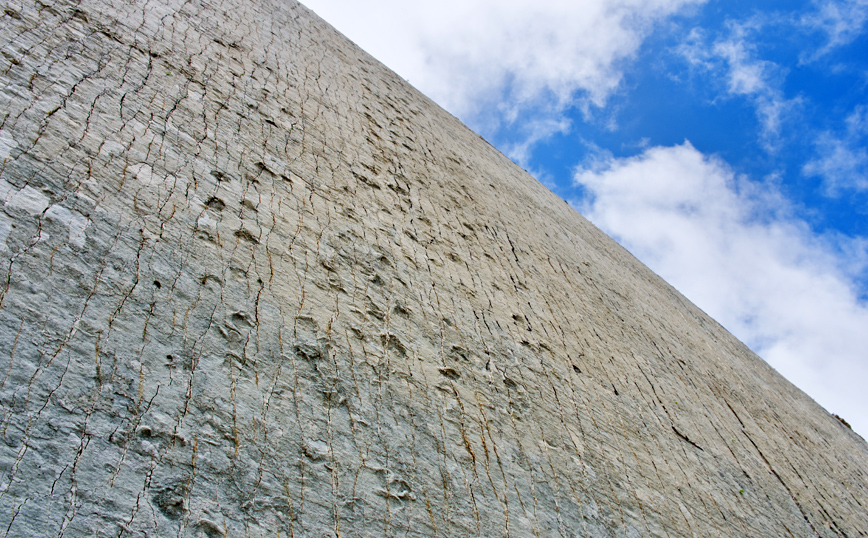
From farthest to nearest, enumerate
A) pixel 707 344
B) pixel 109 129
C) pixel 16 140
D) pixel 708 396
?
pixel 707 344
pixel 708 396
pixel 109 129
pixel 16 140

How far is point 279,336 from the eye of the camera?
1248 mm

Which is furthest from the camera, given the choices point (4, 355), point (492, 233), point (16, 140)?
point (492, 233)

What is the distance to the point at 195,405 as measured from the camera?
102 centimetres

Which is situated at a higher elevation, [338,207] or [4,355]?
[338,207]

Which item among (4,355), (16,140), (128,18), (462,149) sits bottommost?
(4,355)

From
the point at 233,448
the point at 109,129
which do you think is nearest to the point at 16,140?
the point at 109,129

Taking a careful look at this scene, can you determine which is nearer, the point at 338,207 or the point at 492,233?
the point at 338,207

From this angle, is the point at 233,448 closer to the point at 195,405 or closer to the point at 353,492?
the point at 195,405

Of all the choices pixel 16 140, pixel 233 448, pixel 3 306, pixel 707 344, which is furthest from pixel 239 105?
pixel 707 344

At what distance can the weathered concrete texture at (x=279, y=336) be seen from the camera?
3.04 feet

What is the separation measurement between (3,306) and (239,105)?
1.21m

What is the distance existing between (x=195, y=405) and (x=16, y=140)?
0.79 meters

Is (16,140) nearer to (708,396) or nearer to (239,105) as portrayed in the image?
(239,105)

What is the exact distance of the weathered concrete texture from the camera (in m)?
0.93
